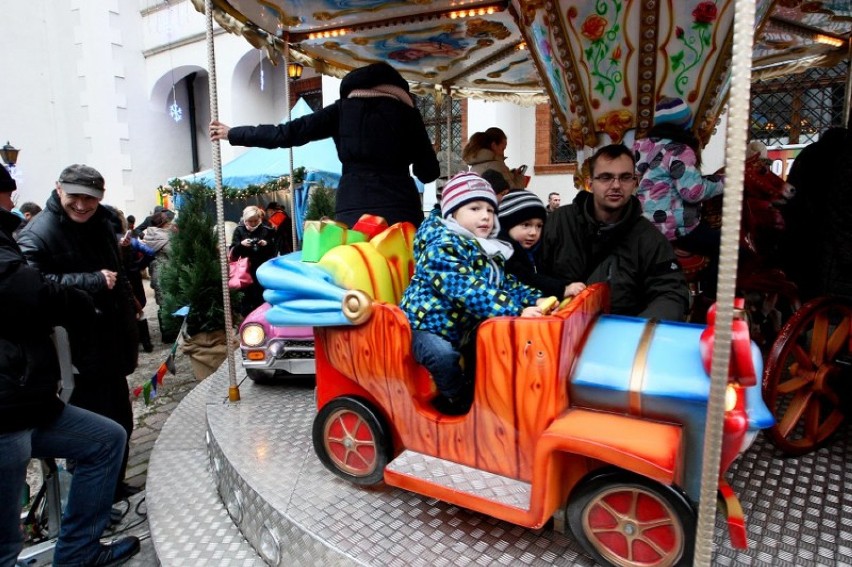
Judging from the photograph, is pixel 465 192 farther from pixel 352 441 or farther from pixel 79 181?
pixel 79 181

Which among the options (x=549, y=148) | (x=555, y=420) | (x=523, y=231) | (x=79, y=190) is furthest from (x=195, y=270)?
(x=549, y=148)

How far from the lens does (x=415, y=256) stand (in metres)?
2.21

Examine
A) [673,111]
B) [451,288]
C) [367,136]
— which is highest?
[673,111]

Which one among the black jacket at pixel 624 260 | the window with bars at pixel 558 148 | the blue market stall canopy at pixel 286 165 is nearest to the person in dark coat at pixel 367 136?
the black jacket at pixel 624 260

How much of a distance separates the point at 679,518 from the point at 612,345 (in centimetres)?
53

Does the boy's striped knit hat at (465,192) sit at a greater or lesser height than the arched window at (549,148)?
lesser

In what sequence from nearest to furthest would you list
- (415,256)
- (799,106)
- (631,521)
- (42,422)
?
(631,521), (42,422), (415,256), (799,106)

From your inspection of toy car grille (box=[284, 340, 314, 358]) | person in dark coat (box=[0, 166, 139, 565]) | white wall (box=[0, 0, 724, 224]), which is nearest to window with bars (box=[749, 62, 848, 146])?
toy car grille (box=[284, 340, 314, 358])

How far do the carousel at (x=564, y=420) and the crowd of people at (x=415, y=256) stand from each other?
20 cm

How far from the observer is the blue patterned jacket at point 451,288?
1951 mm

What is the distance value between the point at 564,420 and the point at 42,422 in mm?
1841

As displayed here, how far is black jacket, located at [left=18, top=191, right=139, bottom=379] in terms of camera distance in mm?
2537

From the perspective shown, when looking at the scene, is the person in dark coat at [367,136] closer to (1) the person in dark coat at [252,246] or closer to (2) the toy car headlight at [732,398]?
(2) the toy car headlight at [732,398]

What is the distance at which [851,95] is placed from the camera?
134 inches
